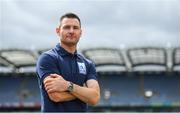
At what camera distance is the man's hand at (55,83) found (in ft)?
11.5

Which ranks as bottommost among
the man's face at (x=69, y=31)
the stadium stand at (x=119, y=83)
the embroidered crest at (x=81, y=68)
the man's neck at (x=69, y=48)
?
the stadium stand at (x=119, y=83)

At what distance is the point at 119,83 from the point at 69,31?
36.2 meters

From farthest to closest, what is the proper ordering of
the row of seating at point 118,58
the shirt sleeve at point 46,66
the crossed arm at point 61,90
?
the row of seating at point 118,58 → the shirt sleeve at point 46,66 → the crossed arm at point 61,90

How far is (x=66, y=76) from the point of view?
11.9 ft

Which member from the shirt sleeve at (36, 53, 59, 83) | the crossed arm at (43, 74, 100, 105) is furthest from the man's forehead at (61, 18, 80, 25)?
the crossed arm at (43, 74, 100, 105)

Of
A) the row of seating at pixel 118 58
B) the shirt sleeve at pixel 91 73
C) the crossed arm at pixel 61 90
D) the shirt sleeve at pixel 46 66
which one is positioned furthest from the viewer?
the row of seating at pixel 118 58

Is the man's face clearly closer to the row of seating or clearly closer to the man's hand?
the man's hand

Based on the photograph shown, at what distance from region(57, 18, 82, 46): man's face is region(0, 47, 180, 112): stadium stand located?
1268 inches

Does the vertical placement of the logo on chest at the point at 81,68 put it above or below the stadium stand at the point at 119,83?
above

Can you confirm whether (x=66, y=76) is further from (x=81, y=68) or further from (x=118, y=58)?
(x=118, y=58)

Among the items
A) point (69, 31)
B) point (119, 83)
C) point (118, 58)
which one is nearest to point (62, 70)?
point (69, 31)

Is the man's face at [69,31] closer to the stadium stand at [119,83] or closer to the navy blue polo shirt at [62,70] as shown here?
the navy blue polo shirt at [62,70]

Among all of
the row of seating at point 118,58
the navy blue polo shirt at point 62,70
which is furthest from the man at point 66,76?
the row of seating at point 118,58

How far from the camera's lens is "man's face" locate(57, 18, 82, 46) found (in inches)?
142
